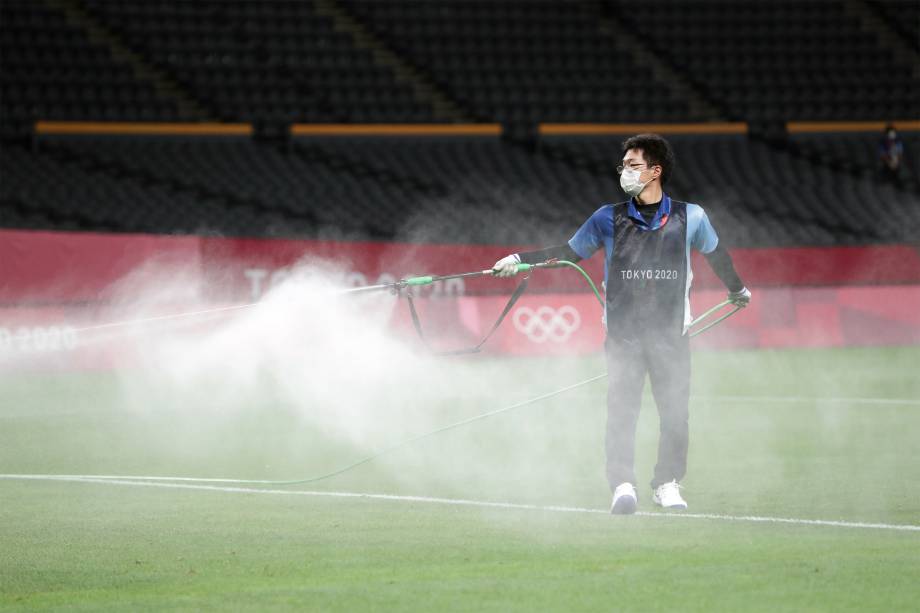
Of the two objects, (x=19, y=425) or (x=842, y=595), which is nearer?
(x=842, y=595)

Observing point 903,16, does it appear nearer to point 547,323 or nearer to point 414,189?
point 414,189

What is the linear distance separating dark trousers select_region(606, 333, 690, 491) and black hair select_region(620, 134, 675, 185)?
1.07 meters

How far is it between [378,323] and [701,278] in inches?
223

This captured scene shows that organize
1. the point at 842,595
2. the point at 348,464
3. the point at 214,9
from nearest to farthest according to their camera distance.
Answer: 1. the point at 842,595
2. the point at 348,464
3. the point at 214,9

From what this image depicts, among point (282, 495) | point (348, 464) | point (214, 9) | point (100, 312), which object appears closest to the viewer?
point (282, 495)

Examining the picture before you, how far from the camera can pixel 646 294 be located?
9359 mm

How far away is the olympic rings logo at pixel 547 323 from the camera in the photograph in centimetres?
2250

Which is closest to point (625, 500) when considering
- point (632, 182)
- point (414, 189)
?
point (632, 182)

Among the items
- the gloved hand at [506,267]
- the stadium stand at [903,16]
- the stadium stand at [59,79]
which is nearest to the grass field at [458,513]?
the gloved hand at [506,267]

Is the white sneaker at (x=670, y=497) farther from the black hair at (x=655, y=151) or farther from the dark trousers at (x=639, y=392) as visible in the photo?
the black hair at (x=655, y=151)

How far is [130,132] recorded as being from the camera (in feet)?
97.5

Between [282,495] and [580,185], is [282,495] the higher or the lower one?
the lower one

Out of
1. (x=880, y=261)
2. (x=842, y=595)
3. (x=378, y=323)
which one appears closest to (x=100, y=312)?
(x=378, y=323)

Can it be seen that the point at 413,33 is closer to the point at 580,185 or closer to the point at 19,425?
the point at 580,185
